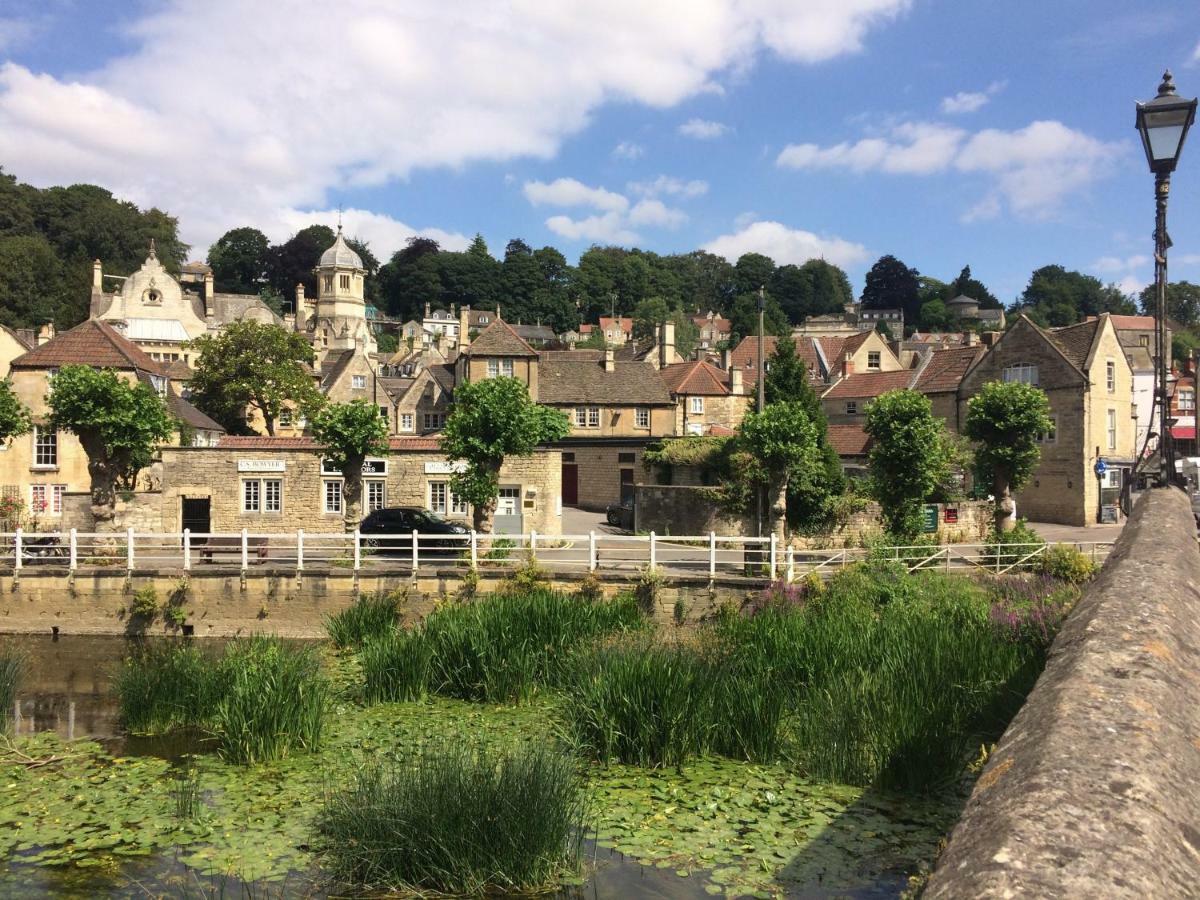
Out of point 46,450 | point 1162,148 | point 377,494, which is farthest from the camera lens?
point 46,450

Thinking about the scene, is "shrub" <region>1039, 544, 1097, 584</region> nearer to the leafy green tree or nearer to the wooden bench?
the wooden bench

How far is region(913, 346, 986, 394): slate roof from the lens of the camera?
155 feet

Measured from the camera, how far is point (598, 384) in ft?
173

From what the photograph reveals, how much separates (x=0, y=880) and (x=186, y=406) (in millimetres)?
38343

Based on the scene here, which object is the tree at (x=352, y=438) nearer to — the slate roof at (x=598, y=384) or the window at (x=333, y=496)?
the window at (x=333, y=496)

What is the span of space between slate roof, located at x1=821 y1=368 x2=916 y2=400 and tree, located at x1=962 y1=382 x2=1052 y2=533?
22.8m

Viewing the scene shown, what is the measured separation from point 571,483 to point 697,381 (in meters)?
10.3

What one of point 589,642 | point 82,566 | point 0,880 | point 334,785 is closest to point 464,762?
point 334,785

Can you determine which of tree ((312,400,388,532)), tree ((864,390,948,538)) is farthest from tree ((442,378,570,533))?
tree ((864,390,948,538))

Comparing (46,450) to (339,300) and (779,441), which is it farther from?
(339,300)

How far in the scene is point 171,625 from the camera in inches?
902

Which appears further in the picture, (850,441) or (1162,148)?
(850,441)

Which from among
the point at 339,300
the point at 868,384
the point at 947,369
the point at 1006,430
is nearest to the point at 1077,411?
the point at 947,369

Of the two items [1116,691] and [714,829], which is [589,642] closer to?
[714,829]
